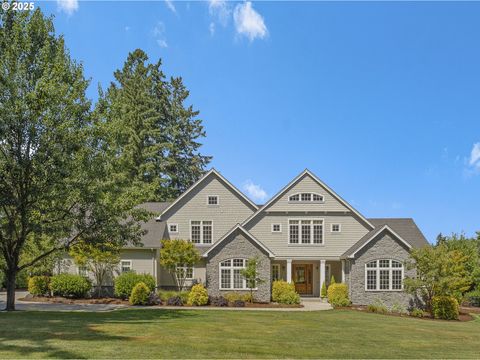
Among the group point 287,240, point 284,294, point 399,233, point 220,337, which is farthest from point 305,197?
point 220,337

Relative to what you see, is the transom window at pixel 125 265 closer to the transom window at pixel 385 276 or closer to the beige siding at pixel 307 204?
the beige siding at pixel 307 204

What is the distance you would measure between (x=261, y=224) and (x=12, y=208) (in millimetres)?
17167

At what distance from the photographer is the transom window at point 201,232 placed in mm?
34531

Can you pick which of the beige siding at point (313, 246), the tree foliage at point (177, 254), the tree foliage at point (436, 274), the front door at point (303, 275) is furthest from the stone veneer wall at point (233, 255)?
the tree foliage at point (436, 274)

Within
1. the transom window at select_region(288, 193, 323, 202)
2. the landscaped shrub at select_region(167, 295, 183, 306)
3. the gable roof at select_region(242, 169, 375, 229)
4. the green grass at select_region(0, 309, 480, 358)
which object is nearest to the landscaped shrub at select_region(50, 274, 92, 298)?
the landscaped shrub at select_region(167, 295, 183, 306)

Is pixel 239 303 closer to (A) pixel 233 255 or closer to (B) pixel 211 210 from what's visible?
(A) pixel 233 255

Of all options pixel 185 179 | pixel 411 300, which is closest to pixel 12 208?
pixel 411 300

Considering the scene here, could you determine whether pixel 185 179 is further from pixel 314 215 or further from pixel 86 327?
pixel 86 327

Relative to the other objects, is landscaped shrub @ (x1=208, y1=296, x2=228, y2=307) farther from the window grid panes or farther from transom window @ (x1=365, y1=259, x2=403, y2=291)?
transom window @ (x1=365, y1=259, x2=403, y2=291)

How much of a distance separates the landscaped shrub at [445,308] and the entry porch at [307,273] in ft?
28.3

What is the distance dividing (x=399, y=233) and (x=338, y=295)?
8470mm

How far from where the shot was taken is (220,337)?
14.2 m

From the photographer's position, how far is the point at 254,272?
2781 cm

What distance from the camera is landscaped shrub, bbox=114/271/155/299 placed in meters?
29.0
